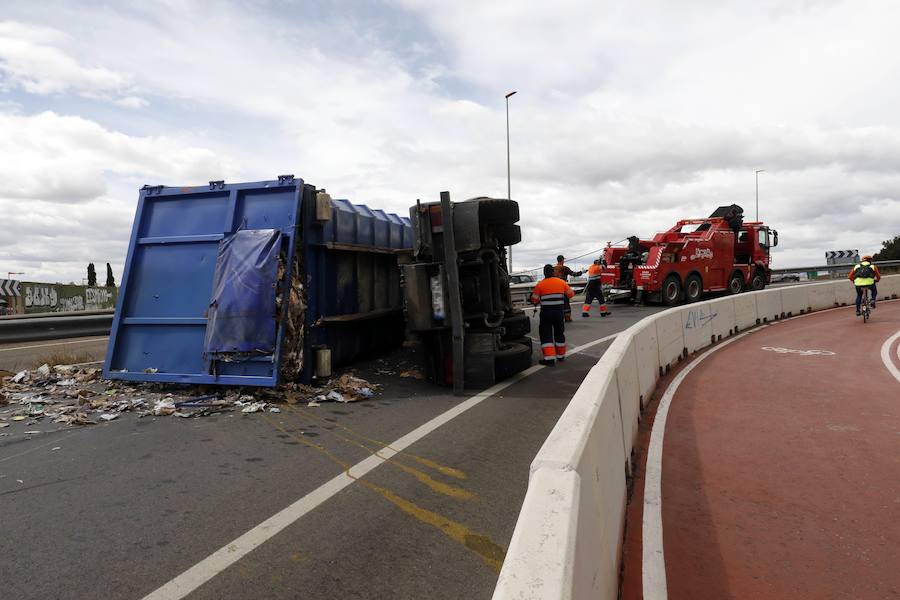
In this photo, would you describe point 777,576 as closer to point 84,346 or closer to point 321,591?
point 321,591

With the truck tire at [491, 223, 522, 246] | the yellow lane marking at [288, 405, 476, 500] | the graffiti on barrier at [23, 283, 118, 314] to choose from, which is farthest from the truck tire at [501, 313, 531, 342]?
the graffiti on barrier at [23, 283, 118, 314]

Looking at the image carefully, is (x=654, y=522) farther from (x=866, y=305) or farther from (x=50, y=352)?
(x=866, y=305)

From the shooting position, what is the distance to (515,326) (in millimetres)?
9008

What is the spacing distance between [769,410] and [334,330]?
5.91 metres

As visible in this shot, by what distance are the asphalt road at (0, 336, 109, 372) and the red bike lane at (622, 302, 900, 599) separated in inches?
356

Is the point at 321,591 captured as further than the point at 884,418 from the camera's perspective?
No

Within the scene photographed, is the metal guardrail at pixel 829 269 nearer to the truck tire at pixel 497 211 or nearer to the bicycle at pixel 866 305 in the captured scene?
the bicycle at pixel 866 305

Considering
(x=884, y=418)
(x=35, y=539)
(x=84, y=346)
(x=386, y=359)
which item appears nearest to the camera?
(x=35, y=539)

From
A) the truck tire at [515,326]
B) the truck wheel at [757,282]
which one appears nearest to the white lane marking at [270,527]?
the truck tire at [515,326]

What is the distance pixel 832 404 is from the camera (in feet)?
23.2

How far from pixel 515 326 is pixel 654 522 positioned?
17.1ft

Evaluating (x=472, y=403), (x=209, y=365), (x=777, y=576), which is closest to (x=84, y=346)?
Result: (x=209, y=365)

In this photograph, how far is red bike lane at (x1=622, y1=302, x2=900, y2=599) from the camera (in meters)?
3.24

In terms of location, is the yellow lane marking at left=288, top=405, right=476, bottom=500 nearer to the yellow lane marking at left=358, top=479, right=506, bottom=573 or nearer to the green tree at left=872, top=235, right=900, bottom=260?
the yellow lane marking at left=358, top=479, right=506, bottom=573
